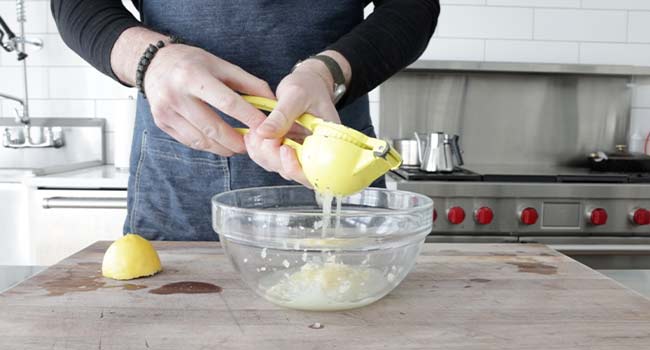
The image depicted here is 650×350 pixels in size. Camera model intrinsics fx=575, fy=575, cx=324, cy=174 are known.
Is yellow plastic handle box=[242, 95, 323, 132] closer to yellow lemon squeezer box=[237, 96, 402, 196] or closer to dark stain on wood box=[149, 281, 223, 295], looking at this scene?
yellow lemon squeezer box=[237, 96, 402, 196]

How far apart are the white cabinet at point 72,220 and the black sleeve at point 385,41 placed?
3.15 ft

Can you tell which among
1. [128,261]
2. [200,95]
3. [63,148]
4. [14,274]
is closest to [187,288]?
[128,261]

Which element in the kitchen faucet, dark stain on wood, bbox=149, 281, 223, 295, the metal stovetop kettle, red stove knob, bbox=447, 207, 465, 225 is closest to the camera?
dark stain on wood, bbox=149, 281, 223, 295

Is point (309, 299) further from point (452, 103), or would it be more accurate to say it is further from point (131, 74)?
point (452, 103)

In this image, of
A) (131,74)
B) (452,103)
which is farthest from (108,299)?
(452,103)

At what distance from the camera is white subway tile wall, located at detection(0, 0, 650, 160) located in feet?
6.28

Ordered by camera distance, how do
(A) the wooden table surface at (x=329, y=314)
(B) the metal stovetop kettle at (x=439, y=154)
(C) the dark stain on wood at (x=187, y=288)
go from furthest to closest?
1. (B) the metal stovetop kettle at (x=439, y=154)
2. (C) the dark stain on wood at (x=187, y=288)
3. (A) the wooden table surface at (x=329, y=314)

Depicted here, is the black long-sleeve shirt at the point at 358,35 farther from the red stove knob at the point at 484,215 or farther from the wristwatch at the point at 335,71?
the red stove knob at the point at 484,215

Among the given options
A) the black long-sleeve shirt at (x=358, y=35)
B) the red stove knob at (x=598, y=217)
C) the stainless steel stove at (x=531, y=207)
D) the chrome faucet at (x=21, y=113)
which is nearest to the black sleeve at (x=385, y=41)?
the black long-sleeve shirt at (x=358, y=35)

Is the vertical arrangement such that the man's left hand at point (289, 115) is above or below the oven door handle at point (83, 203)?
above

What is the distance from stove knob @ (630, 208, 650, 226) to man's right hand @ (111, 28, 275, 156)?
4.01 ft

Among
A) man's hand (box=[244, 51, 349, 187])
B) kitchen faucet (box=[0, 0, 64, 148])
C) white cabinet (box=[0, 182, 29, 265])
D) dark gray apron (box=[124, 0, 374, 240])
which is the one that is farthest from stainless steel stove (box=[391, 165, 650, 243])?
kitchen faucet (box=[0, 0, 64, 148])

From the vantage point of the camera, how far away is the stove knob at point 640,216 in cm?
148

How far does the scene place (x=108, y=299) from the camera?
608 mm
